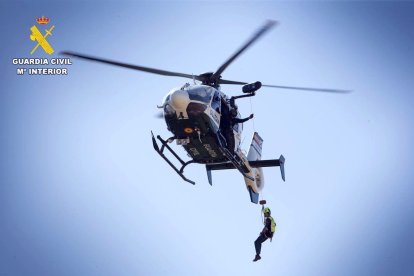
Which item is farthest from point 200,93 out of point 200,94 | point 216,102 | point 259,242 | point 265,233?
point 259,242

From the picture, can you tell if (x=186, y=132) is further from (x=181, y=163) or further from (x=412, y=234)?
(x=412, y=234)

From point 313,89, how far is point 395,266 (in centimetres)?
3108

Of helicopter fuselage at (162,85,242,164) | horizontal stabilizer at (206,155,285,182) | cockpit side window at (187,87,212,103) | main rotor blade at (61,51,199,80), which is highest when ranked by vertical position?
main rotor blade at (61,51,199,80)

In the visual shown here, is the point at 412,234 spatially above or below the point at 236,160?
below

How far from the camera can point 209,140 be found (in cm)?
1428

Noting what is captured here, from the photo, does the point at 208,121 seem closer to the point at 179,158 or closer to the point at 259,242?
the point at 179,158

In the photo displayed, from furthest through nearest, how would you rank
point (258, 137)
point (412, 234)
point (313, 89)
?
point (412, 234)
point (258, 137)
point (313, 89)

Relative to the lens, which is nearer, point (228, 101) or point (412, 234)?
point (228, 101)

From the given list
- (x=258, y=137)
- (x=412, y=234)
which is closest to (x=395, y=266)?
(x=412, y=234)

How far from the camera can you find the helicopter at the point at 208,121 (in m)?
13.6

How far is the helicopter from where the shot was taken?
13.6m

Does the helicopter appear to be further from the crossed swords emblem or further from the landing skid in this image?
the crossed swords emblem

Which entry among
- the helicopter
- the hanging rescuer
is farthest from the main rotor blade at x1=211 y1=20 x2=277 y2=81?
the hanging rescuer

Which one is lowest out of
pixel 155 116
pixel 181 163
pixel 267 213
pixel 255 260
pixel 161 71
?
pixel 255 260
